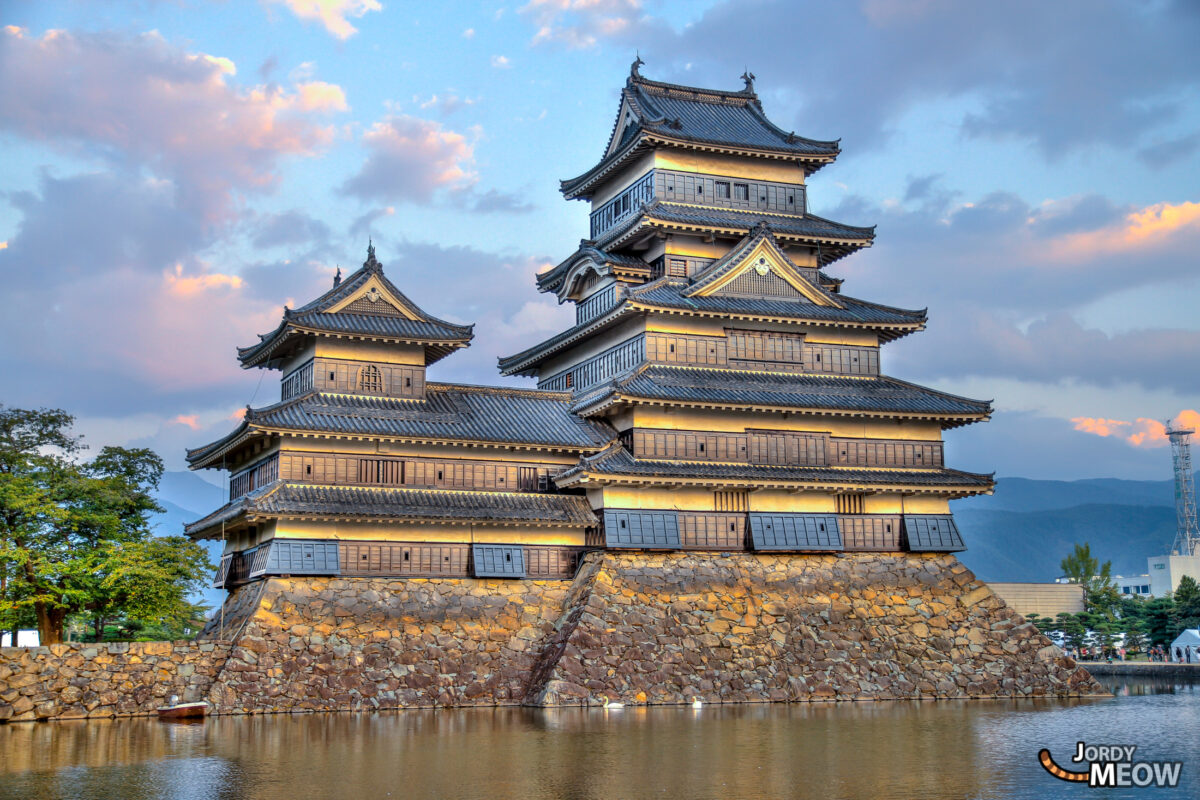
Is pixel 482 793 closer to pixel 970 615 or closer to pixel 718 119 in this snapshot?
pixel 970 615

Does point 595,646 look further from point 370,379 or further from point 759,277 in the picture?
point 759,277

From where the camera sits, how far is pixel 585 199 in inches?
2327

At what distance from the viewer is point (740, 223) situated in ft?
169

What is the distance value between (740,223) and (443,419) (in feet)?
51.6

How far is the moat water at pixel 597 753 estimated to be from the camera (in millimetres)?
22359

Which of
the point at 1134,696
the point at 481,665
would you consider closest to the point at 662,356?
the point at 481,665

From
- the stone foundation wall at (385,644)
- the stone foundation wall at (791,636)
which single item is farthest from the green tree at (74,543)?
the stone foundation wall at (791,636)

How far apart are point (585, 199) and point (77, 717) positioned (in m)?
32.9

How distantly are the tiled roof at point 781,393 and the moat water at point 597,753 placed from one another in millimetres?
11854

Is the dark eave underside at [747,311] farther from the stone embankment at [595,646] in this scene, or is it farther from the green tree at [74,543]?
the green tree at [74,543]

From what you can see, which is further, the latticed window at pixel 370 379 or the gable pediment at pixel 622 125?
the gable pediment at pixel 622 125

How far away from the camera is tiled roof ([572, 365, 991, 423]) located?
45.4 m

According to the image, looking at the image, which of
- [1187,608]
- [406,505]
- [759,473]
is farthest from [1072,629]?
[406,505]

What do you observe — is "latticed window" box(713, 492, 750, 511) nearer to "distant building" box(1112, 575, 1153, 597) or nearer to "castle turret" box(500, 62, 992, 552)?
"castle turret" box(500, 62, 992, 552)
